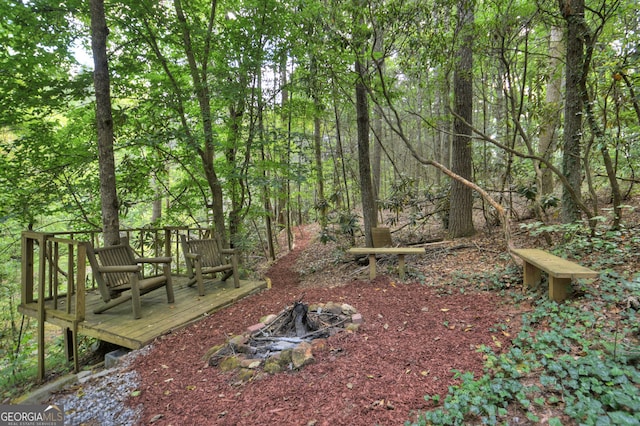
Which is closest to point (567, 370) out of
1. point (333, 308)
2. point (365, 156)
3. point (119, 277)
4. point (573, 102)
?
point (333, 308)

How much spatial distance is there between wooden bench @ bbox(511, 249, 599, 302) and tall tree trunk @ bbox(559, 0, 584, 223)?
1341mm

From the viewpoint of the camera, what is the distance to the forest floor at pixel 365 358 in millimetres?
2131

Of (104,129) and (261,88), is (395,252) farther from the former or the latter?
(104,129)

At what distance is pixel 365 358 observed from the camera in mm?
2660

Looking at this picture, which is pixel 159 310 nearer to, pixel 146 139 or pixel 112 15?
pixel 146 139

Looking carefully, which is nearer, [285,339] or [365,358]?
[365,358]

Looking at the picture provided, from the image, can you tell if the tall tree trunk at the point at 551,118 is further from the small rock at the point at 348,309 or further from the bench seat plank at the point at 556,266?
the small rock at the point at 348,309

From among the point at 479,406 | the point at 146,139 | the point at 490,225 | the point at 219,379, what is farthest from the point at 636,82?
the point at 146,139

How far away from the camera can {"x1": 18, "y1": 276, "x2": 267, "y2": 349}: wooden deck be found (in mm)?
3623

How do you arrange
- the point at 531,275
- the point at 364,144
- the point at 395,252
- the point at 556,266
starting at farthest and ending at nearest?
the point at 364,144
the point at 395,252
the point at 531,275
the point at 556,266

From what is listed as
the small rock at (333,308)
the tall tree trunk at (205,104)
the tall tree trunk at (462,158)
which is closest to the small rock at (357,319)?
the small rock at (333,308)

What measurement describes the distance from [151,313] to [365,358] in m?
3.24

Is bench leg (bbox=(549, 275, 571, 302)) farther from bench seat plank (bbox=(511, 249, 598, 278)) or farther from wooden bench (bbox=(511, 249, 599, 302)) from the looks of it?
bench seat plank (bbox=(511, 249, 598, 278))

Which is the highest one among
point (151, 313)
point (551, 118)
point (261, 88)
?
point (261, 88)
